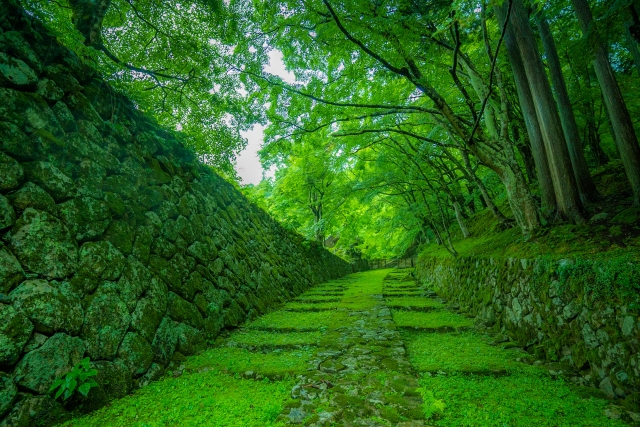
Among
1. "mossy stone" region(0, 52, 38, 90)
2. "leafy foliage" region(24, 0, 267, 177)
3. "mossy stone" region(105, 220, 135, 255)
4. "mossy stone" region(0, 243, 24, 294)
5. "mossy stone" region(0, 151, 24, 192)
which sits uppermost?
"leafy foliage" region(24, 0, 267, 177)

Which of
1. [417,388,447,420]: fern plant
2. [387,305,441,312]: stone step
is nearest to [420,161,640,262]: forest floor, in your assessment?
[387,305,441,312]: stone step

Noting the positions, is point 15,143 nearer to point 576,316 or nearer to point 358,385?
point 358,385

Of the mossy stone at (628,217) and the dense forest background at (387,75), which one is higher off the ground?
the dense forest background at (387,75)

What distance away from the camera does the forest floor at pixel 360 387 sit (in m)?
2.14

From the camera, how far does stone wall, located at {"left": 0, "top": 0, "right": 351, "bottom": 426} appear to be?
2156 mm

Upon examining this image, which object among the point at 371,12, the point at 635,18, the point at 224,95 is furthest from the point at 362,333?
the point at 635,18

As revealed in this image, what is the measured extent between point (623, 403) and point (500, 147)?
12.0 ft

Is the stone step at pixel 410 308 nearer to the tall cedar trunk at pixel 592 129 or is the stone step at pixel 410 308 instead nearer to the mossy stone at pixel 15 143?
the tall cedar trunk at pixel 592 129

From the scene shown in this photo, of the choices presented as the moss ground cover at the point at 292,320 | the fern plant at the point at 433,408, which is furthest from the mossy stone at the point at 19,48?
the fern plant at the point at 433,408

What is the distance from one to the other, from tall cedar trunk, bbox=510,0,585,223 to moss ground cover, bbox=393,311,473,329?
2379mm

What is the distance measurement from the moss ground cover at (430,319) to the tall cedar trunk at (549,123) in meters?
2.38

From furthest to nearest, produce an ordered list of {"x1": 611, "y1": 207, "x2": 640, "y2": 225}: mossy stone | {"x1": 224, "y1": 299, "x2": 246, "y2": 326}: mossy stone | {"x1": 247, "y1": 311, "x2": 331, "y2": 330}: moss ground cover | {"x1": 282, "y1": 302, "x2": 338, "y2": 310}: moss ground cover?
{"x1": 282, "y1": 302, "x2": 338, "y2": 310}: moss ground cover → {"x1": 247, "y1": 311, "x2": 331, "y2": 330}: moss ground cover → {"x1": 224, "y1": 299, "x2": 246, "y2": 326}: mossy stone → {"x1": 611, "y1": 207, "x2": 640, "y2": 225}: mossy stone

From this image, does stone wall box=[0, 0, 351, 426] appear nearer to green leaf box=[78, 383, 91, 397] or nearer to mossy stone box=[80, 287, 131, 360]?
mossy stone box=[80, 287, 131, 360]

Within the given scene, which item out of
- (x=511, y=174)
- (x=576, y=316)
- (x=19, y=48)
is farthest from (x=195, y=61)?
(x=576, y=316)
